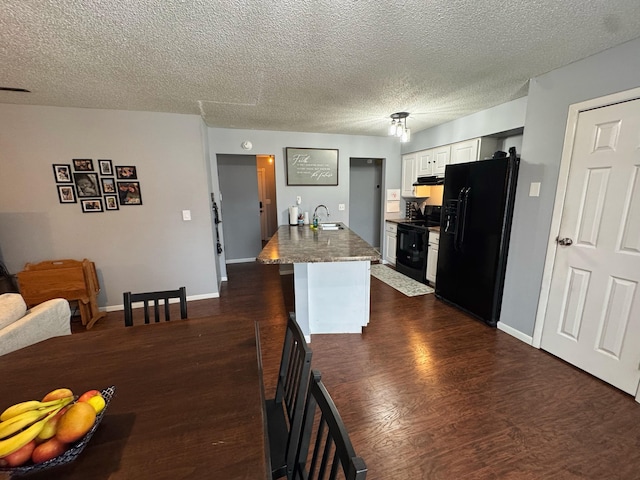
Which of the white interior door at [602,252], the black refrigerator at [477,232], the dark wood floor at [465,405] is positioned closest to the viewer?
the dark wood floor at [465,405]

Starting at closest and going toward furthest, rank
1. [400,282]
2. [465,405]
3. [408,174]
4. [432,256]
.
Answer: [465,405] < [432,256] < [400,282] < [408,174]

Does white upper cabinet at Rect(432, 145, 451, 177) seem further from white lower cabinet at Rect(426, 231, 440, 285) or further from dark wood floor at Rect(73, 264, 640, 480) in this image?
dark wood floor at Rect(73, 264, 640, 480)

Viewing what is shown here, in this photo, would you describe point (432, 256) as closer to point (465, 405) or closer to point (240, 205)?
point (465, 405)

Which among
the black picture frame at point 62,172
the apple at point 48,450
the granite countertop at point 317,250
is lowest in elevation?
the apple at point 48,450

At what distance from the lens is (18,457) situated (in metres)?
0.61

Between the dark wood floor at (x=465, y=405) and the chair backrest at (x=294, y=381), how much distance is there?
0.35 metres

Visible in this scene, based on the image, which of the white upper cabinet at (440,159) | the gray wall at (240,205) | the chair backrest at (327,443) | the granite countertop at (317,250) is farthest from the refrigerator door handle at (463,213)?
the gray wall at (240,205)

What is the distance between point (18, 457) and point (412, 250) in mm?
4171

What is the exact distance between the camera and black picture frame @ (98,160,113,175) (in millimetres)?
3004

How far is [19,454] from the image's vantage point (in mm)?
610

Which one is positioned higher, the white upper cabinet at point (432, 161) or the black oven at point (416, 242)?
the white upper cabinet at point (432, 161)

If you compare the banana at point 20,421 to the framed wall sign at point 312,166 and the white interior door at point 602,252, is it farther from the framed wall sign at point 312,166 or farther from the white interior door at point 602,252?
the framed wall sign at point 312,166

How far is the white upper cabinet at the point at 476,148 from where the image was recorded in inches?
129

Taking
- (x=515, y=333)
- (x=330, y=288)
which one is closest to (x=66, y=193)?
(x=330, y=288)
